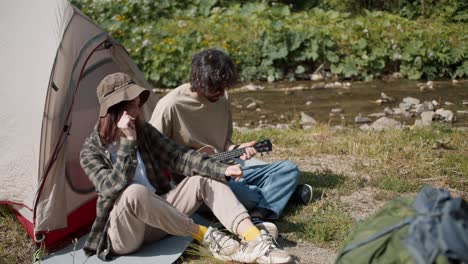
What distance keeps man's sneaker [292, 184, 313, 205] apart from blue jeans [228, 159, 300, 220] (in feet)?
0.44

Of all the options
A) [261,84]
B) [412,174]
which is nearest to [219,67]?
[412,174]

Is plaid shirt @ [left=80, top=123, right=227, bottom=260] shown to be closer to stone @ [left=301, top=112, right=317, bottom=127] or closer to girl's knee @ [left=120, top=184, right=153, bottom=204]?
girl's knee @ [left=120, top=184, right=153, bottom=204]

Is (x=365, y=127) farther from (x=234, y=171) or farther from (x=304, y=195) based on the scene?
(x=234, y=171)

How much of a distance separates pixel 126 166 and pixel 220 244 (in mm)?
700

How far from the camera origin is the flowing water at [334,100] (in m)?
8.08

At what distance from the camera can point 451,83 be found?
31.0 feet

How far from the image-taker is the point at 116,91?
334 centimetres

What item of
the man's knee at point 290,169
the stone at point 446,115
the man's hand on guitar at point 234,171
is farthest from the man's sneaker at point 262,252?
the stone at point 446,115

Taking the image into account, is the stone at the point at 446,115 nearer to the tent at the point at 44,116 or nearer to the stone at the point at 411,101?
the stone at the point at 411,101

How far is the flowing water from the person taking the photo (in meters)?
8.08

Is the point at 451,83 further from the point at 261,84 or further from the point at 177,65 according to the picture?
the point at 177,65

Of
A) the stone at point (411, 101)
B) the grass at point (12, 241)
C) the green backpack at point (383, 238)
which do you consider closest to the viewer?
the green backpack at point (383, 238)

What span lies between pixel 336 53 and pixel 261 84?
1408mm

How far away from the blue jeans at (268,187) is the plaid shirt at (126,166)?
0.38 m
